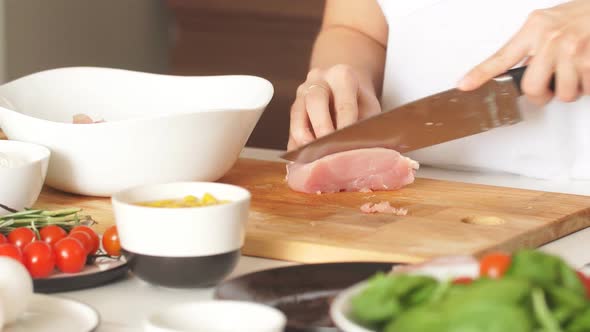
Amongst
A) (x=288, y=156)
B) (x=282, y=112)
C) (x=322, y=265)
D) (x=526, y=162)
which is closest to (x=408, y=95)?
(x=526, y=162)

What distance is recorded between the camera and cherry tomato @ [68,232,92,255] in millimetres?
1215

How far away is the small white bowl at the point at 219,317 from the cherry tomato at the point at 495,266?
7.5 inches

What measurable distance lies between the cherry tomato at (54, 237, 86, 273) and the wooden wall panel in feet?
8.59

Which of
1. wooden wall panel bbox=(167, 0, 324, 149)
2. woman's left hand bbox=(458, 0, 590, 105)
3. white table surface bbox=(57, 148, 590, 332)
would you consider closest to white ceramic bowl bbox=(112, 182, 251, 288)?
white table surface bbox=(57, 148, 590, 332)

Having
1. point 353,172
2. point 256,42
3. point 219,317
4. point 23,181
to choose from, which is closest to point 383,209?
point 353,172

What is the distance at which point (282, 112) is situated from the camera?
153 inches

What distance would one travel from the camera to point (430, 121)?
1.74 metres

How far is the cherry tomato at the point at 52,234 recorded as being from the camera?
1.24 m

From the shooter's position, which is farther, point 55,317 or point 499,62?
point 499,62

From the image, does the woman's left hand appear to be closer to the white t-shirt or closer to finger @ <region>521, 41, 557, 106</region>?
finger @ <region>521, 41, 557, 106</region>

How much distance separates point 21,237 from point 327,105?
74 centimetres

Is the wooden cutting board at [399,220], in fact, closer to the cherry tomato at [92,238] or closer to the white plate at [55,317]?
the cherry tomato at [92,238]

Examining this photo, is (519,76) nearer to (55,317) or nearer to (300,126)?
(300,126)

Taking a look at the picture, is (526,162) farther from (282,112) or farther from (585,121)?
(282,112)
